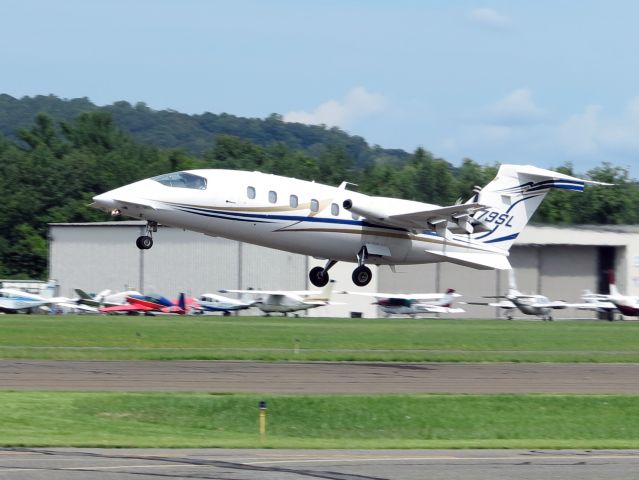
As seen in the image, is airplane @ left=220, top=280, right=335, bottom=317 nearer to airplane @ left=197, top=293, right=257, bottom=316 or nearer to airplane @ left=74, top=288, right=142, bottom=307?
airplane @ left=197, top=293, right=257, bottom=316

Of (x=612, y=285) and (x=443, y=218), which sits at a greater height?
(x=443, y=218)

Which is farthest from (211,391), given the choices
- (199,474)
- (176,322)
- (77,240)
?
(77,240)

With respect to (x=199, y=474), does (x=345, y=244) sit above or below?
above

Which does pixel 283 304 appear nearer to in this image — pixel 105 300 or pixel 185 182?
pixel 105 300

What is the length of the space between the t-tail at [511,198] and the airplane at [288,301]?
32.3m

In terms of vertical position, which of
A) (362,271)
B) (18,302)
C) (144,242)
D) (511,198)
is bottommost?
(18,302)

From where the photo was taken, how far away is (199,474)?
16812 mm

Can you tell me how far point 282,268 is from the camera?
77.9 metres

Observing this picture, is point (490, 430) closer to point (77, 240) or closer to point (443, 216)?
point (443, 216)

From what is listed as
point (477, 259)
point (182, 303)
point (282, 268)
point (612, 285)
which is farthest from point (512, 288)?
point (477, 259)

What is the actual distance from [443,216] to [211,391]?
9448mm

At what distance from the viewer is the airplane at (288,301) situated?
70562 mm

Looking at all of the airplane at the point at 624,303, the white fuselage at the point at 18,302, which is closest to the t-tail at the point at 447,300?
the airplane at the point at 624,303

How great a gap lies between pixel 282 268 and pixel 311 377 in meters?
43.6
